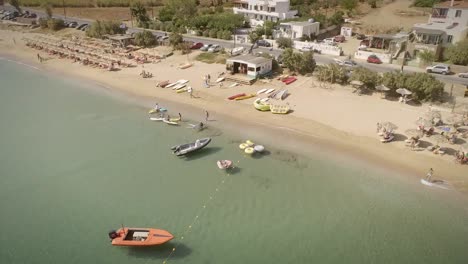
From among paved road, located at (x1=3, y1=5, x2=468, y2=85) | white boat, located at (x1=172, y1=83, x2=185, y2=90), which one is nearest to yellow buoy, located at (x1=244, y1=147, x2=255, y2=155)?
white boat, located at (x1=172, y1=83, x2=185, y2=90)

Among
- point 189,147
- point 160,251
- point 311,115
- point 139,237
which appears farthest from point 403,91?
point 139,237

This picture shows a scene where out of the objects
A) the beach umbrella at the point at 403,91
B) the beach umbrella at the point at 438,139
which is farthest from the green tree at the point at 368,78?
→ the beach umbrella at the point at 438,139

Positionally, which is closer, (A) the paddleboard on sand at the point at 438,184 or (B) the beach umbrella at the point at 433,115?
(A) the paddleboard on sand at the point at 438,184

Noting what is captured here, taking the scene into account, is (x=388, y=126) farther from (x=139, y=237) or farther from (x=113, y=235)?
(x=113, y=235)

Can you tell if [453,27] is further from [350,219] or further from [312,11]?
[350,219]

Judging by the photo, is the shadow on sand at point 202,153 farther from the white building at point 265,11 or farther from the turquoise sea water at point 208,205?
the white building at point 265,11

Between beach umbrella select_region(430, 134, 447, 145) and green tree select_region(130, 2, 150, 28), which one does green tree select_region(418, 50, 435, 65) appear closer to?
beach umbrella select_region(430, 134, 447, 145)
